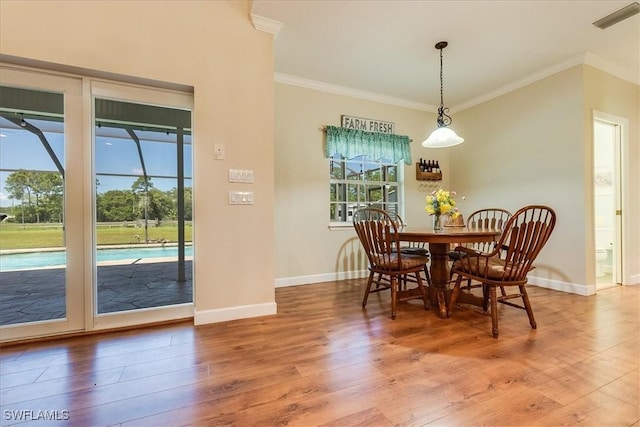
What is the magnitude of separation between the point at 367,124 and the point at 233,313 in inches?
122

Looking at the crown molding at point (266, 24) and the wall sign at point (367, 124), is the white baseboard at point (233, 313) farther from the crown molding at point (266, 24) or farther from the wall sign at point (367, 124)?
the wall sign at point (367, 124)

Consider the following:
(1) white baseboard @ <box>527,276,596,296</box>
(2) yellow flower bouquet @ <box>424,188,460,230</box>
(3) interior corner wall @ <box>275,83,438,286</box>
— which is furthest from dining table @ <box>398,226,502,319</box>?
(1) white baseboard @ <box>527,276,596,296</box>

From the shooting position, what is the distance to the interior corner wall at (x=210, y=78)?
2012 millimetres

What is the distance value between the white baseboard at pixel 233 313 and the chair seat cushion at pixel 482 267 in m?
1.68

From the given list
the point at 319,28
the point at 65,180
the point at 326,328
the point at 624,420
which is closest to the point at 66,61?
the point at 65,180

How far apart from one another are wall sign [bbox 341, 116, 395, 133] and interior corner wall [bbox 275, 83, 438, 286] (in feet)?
0.28

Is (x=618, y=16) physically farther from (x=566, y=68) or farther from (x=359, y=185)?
(x=359, y=185)

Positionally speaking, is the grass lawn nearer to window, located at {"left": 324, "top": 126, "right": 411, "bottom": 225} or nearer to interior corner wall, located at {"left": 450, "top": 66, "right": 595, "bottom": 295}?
window, located at {"left": 324, "top": 126, "right": 411, "bottom": 225}

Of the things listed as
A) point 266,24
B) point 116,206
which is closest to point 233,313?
point 116,206

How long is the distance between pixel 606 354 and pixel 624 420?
2.43ft

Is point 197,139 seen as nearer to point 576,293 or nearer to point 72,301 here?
point 72,301

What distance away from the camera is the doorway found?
348cm

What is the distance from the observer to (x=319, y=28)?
105 inches

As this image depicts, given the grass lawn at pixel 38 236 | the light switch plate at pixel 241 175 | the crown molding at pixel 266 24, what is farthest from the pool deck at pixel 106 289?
the crown molding at pixel 266 24
